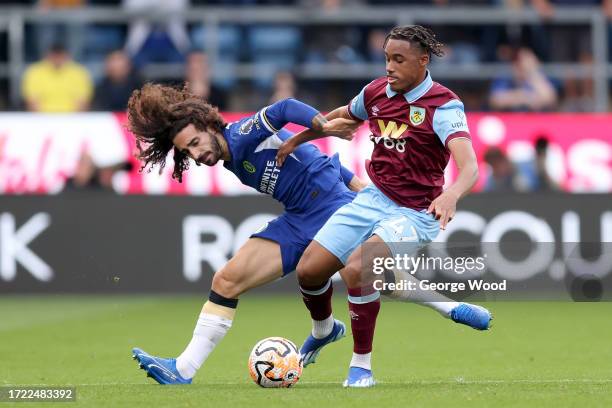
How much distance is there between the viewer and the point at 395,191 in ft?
26.2

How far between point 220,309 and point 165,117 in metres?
1.26

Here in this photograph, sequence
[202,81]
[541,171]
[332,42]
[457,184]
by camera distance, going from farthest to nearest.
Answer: [332,42], [202,81], [541,171], [457,184]

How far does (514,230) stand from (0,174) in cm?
643

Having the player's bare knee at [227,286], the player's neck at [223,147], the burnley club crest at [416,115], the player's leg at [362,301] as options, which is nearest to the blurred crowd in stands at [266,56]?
the player's neck at [223,147]

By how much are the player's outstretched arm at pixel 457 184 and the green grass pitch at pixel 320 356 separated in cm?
103

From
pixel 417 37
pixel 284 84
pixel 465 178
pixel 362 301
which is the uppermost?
pixel 417 37

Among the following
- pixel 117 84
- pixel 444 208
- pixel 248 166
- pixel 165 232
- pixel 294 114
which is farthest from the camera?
pixel 117 84

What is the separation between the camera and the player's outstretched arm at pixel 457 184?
7.22 m

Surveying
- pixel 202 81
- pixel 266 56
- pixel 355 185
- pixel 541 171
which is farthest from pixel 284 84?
pixel 355 185

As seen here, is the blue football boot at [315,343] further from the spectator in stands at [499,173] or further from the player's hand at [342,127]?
the spectator in stands at [499,173]

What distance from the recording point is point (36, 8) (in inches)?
736

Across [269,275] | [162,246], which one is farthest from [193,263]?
[269,275]

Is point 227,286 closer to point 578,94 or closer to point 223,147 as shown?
point 223,147

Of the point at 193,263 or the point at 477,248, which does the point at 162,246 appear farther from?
the point at 477,248
